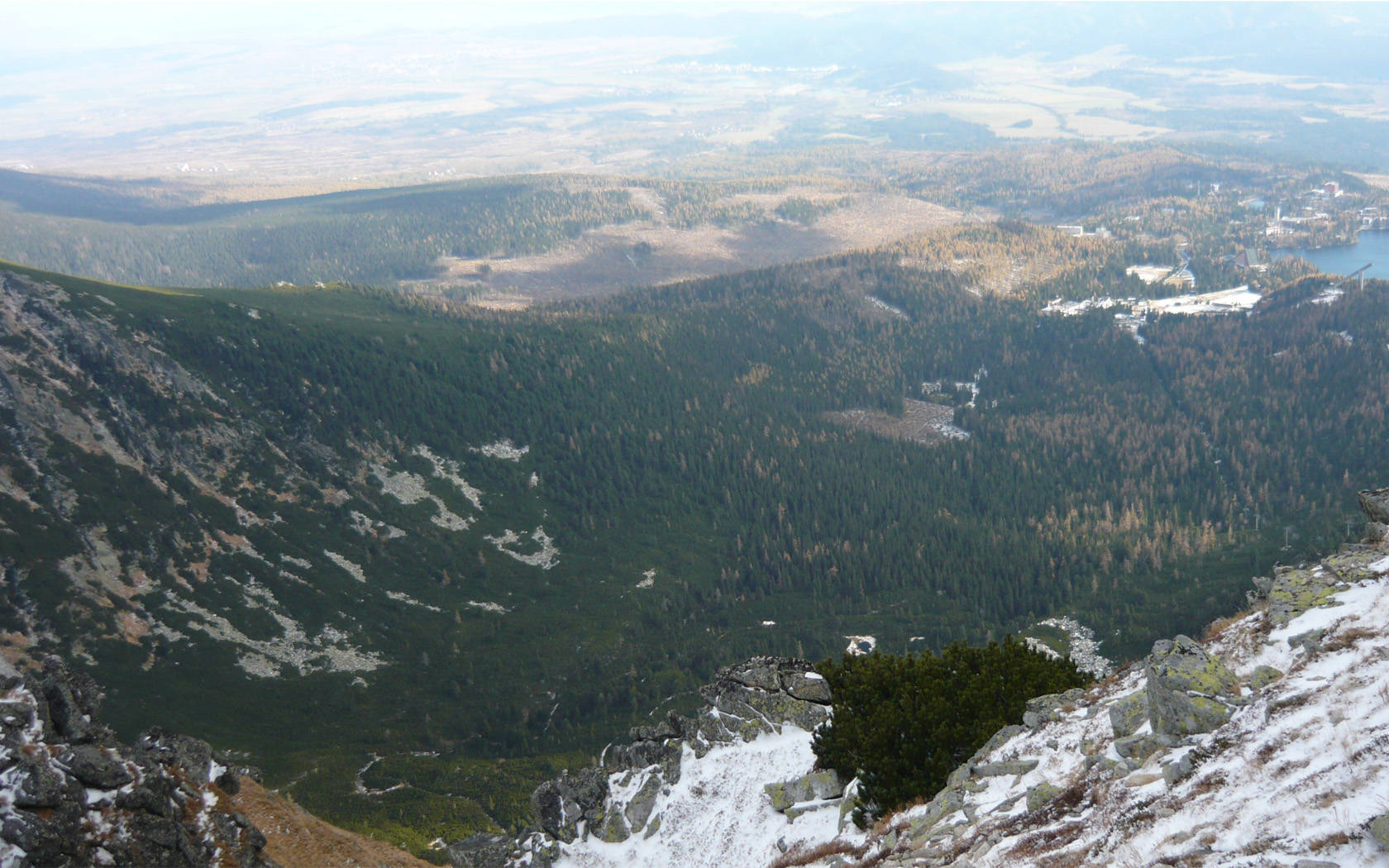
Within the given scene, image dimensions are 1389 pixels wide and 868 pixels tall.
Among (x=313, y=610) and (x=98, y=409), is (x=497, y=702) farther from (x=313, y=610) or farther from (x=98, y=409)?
(x=98, y=409)

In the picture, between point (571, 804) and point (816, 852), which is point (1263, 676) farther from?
point (571, 804)

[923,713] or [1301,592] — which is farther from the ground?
[1301,592]

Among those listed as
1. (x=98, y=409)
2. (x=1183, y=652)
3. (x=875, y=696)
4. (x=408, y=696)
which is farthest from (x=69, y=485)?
(x=1183, y=652)

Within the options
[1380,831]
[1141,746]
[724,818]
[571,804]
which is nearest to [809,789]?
[724,818]

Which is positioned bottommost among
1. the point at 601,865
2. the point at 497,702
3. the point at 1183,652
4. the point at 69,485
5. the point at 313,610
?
the point at 497,702

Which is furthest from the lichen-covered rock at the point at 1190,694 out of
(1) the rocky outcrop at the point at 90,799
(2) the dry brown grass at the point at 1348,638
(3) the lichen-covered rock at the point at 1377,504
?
(1) the rocky outcrop at the point at 90,799
